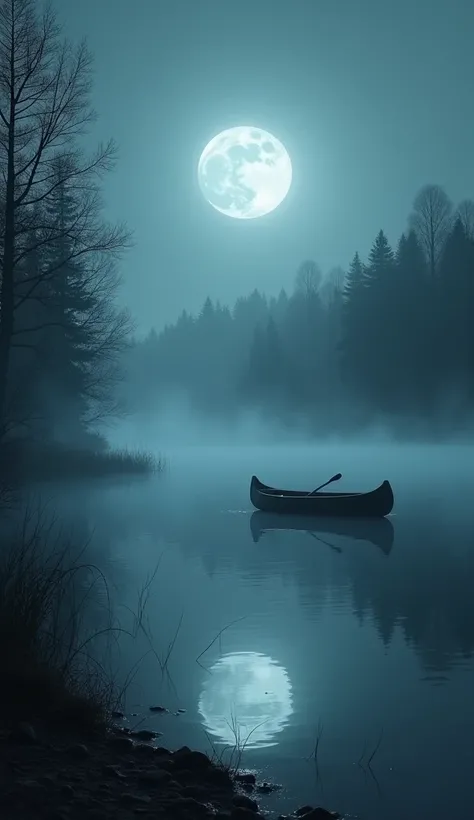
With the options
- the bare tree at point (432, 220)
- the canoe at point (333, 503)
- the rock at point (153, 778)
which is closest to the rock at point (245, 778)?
the rock at point (153, 778)

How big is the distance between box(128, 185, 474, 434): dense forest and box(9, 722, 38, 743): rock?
51413 millimetres

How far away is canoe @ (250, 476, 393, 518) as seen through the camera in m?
25.2

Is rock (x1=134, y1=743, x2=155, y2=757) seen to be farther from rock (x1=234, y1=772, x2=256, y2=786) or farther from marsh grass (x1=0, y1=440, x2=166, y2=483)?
marsh grass (x1=0, y1=440, x2=166, y2=483)

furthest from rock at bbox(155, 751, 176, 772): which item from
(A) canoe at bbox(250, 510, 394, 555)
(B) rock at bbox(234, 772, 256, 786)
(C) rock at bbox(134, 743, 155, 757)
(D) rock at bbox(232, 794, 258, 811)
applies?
(A) canoe at bbox(250, 510, 394, 555)

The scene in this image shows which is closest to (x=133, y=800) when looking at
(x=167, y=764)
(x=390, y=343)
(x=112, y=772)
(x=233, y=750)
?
(x=112, y=772)

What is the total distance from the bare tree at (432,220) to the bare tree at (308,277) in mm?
21864

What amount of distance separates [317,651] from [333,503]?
15.3m

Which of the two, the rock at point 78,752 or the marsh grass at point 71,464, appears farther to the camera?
the marsh grass at point 71,464

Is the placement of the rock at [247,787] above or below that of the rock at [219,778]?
below

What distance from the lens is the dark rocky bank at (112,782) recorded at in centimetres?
505

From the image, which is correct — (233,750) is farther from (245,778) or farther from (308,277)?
(308,277)

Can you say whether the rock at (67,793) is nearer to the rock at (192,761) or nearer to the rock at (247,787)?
the rock at (192,761)

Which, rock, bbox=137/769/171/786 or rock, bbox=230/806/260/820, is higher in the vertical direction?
rock, bbox=137/769/171/786

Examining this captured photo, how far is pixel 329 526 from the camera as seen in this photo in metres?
25.2
